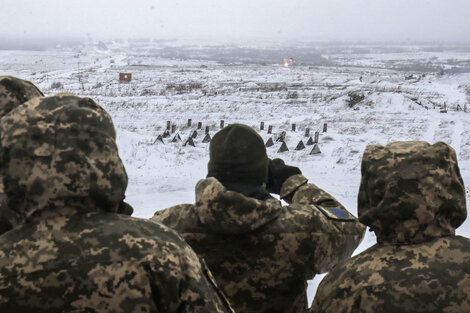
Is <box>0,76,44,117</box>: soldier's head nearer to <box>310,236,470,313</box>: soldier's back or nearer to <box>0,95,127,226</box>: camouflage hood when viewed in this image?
<box>0,95,127,226</box>: camouflage hood

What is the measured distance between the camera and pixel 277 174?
2.82 meters

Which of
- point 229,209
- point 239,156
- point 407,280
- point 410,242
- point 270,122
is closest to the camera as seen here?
point 407,280

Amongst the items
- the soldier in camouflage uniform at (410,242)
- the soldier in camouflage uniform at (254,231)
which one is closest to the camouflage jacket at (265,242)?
the soldier in camouflage uniform at (254,231)

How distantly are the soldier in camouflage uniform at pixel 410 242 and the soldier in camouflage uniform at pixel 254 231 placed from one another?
1.25 feet

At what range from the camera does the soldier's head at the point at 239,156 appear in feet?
8.02

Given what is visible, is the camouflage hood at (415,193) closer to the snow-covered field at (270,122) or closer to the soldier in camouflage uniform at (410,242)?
the soldier in camouflage uniform at (410,242)

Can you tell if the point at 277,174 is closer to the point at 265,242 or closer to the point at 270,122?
the point at 265,242

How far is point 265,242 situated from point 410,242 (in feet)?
2.43

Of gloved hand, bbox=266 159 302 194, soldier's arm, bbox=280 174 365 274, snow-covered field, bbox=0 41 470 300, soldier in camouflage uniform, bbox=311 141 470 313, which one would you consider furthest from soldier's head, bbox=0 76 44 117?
snow-covered field, bbox=0 41 470 300

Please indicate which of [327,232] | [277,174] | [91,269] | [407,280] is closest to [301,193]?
[277,174]

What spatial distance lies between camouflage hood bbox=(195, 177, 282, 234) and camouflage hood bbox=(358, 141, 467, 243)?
52 centimetres

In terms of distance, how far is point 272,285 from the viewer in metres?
2.63

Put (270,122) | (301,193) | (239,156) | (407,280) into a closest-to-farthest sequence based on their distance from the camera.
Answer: (407,280) < (239,156) < (301,193) < (270,122)

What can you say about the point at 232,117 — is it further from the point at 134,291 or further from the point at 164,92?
the point at 134,291
